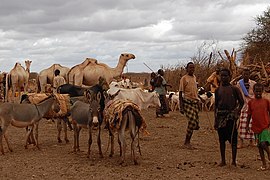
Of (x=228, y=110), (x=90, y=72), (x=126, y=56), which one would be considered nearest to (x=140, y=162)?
(x=228, y=110)

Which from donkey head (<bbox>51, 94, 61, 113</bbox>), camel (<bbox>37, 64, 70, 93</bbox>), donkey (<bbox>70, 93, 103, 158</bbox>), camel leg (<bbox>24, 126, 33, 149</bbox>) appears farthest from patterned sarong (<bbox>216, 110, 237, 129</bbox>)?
camel (<bbox>37, 64, 70, 93</bbox>)

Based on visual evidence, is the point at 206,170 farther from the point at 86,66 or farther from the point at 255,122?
the point at 86,66

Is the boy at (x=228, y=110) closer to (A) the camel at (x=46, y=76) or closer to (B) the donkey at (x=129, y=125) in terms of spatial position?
(B) the donkey at (x=129, y=125)

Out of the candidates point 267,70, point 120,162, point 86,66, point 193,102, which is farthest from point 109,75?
point 120,162

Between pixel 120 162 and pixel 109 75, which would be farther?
pixel 109 75

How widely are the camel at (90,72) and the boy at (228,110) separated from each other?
28.6ft

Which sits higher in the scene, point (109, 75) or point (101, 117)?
point (109, 75)

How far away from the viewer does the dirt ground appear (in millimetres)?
7789

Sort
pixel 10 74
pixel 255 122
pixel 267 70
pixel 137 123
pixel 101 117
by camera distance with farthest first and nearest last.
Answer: pixel 10 74, pixel 267 70, pixel 101 117, pixel 137 123, pixel 255 122

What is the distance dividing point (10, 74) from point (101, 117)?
1529cm

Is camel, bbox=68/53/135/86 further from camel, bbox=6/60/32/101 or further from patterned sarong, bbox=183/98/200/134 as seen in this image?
camel, bbox=6/60/32/101

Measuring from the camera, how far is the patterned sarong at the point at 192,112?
9852mm

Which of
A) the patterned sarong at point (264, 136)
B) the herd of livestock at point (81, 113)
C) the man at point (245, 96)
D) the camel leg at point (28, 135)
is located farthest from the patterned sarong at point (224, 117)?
the camel leg at point (28, 135)

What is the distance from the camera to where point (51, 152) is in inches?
399
